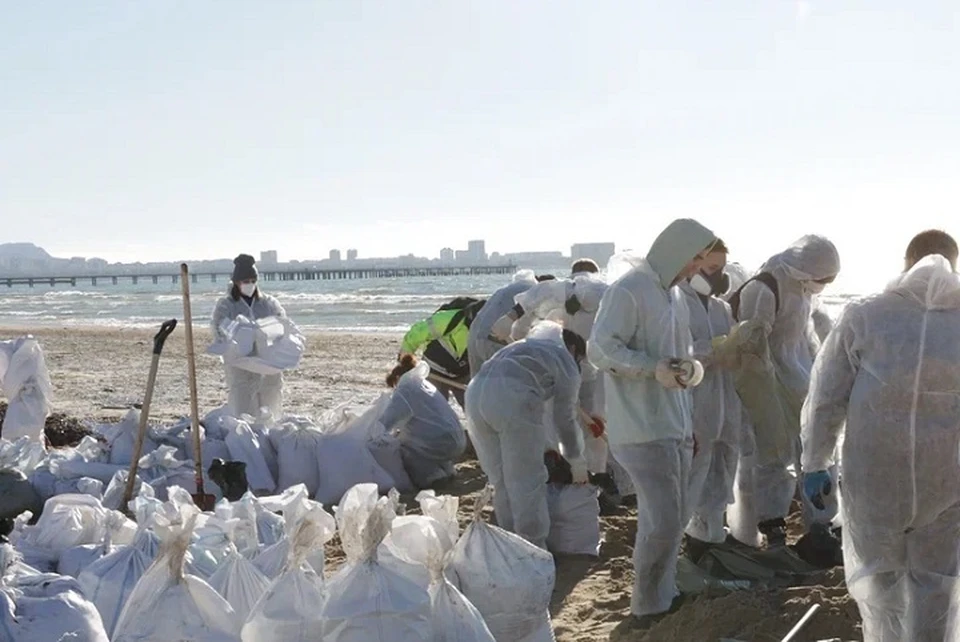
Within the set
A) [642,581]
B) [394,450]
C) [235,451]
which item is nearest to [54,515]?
[642,581]

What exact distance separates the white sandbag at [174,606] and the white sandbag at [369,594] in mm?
321

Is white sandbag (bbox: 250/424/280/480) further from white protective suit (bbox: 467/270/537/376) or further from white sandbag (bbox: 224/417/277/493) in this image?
white protective suit (bbox: 467/270/537/376)

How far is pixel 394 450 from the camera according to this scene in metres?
7.49

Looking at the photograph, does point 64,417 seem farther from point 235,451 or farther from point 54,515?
point 54,515

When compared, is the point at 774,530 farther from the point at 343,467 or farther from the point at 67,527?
the point at 67,527

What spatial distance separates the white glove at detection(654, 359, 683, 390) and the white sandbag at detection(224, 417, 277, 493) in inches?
141

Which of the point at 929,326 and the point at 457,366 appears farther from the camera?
the point at 457,366

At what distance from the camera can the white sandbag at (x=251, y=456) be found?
705cm

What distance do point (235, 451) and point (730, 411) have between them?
3.25 m

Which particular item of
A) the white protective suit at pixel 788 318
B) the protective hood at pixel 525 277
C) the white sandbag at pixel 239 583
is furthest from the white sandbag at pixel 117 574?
the protective hood at pixel 525 277

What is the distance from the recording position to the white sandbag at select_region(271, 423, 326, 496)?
7188mm

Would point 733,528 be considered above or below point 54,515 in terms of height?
below

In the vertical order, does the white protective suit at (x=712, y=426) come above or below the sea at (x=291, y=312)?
above

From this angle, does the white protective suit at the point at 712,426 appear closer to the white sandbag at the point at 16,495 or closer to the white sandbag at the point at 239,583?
the white sandbag at the point at 239,583
